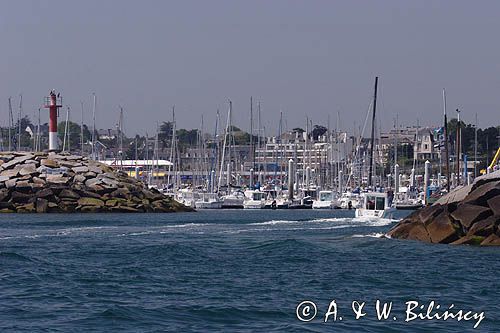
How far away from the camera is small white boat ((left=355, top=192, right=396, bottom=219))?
231ft

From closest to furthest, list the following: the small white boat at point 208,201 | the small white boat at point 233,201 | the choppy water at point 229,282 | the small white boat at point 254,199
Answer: the choppy water at point 229,282 < the small white boat at point 208,201 < the small white boat at point 233,201 < the small white boat at point 254,199

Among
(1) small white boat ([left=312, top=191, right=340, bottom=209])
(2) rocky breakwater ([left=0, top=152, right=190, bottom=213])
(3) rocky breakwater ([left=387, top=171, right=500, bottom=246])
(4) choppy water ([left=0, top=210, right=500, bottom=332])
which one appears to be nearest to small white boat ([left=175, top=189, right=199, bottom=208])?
(1) small white boat ([left=312, top=191, right=340, bottom=209])

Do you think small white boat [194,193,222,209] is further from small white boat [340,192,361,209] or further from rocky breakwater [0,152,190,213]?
rocky breakwater [0,152,190,213]

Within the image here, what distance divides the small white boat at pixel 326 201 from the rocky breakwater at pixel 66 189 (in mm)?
22682

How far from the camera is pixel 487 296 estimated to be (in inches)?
1068

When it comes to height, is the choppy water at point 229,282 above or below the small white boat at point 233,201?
below

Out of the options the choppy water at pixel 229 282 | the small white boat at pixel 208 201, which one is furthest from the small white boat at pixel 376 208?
the small white boat at pixel 208 201

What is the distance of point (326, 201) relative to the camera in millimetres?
115188

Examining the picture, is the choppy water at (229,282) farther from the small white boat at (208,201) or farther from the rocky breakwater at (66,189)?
the small white boat at (208,201)

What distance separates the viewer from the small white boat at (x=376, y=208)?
231 feet

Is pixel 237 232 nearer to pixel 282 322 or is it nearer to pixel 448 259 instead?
pixel 448 259

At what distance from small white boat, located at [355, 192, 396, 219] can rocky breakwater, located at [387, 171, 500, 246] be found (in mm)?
25751

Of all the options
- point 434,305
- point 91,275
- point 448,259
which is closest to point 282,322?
point 434,305

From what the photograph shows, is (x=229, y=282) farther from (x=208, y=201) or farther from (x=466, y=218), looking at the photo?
(x=208, y=201)
